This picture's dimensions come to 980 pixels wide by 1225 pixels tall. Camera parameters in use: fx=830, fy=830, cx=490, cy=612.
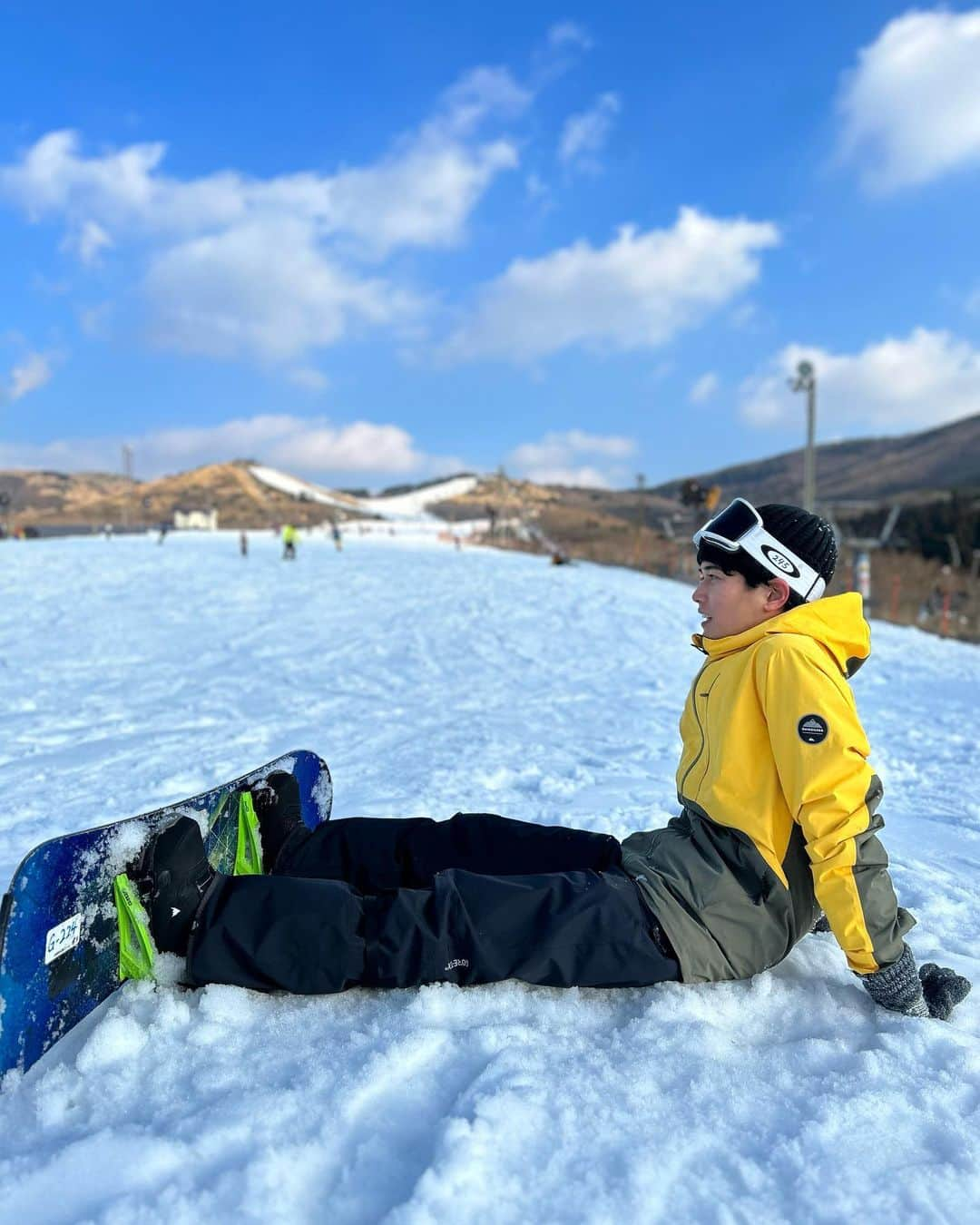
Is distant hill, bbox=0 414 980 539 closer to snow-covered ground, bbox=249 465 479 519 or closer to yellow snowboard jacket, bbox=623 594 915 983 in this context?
snow-covered ground, bbox=249 465 479 519

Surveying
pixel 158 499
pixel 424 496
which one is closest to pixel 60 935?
pixel 158 499

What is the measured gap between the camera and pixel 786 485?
161875 mm

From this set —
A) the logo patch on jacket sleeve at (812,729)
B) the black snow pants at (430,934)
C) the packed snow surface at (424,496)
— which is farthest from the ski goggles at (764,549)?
the packed snow surface at (424,496)

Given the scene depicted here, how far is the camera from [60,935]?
1.87 m

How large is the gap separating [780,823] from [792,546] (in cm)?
76

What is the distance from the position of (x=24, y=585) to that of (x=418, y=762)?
15.2 m

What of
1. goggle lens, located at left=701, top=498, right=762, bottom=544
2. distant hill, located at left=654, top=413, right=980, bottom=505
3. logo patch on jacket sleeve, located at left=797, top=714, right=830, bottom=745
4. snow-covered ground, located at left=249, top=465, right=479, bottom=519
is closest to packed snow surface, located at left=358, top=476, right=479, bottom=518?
snow-covered ground, located at left=249, top=465, right=479, bottom=519

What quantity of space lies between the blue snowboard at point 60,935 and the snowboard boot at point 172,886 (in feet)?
0.16

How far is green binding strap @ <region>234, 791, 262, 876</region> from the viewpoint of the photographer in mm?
2467

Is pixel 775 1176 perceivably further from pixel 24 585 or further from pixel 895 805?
pixel 24 585

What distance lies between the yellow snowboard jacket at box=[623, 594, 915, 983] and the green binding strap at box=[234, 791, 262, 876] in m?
1.10

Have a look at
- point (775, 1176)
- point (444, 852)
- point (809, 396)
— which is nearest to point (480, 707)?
point (444, 852)

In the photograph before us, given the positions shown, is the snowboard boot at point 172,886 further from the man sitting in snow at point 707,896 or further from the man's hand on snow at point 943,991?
the man's hand on snow at point 943,991

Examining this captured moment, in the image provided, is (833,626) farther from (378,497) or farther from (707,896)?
A: (378,497)
